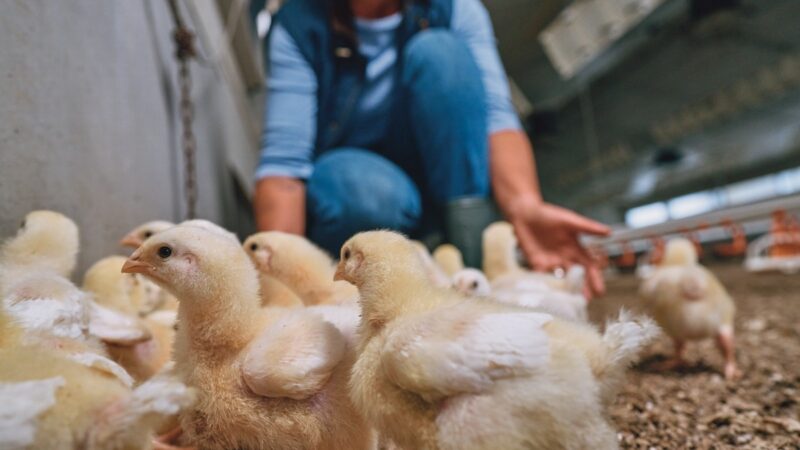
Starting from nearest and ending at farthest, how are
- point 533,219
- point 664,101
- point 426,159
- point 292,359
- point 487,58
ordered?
point 292,359 → point 533,219 → point 426,159 → point 487,58 → point 664,101

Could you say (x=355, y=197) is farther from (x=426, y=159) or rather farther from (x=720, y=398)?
(x=720, y=398)

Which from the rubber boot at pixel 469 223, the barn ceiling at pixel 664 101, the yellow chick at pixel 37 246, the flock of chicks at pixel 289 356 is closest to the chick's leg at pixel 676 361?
the rubber boot at pixel 469 223

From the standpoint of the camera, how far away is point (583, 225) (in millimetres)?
1604

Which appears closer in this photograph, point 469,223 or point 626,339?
point 626,339

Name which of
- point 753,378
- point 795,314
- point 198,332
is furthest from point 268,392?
point 795,314

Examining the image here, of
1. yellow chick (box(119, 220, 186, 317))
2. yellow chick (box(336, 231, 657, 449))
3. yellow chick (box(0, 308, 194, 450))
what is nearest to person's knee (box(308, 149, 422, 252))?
yellow chick (box(119, 220, 186, 317))

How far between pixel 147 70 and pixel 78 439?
4.67 feet

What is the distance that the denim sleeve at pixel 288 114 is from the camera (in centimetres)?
198

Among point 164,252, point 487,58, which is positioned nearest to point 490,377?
point 164,252

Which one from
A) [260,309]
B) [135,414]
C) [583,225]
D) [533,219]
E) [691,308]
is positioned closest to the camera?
[135,414]

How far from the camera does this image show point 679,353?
1.83 meters

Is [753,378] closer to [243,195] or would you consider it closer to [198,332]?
[198,332]

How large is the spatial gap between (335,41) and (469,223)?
40.4 inches

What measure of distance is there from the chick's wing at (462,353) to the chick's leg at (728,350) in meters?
1.36
